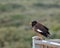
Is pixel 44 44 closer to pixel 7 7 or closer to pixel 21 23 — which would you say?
pixel 21 23

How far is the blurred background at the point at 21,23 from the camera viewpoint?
19.6 meters

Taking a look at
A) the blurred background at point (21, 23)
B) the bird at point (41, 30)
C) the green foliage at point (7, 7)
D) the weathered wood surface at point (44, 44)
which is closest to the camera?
the weathered wood surface at point (44, 44)

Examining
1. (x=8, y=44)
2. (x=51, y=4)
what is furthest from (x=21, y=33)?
(x=51, y=4)

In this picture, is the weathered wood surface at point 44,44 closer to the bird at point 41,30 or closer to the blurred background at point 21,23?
the bird at point 41,30

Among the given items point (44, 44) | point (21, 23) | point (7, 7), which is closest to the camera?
point (44, 44)

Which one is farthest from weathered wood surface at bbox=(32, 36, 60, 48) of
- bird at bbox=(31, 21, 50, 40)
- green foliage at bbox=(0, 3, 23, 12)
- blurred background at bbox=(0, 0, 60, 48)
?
green foliage at bbox=(0, 3, 23, 12)

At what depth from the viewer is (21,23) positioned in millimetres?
29469

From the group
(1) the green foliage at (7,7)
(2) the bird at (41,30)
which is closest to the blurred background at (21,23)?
(1) the green foliage at (7,7)

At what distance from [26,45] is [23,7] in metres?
23.9

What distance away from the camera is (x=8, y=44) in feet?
63.8

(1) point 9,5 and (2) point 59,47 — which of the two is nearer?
(2) point 59,47

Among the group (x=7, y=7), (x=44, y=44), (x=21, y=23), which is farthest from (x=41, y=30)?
(x=7, y=7)

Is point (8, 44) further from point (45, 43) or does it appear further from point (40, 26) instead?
point (45, 43)

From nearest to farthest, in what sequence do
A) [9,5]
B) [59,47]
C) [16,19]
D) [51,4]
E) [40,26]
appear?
[59,47] < [40,26] < [16,19] < [9,5] < [51,4]
